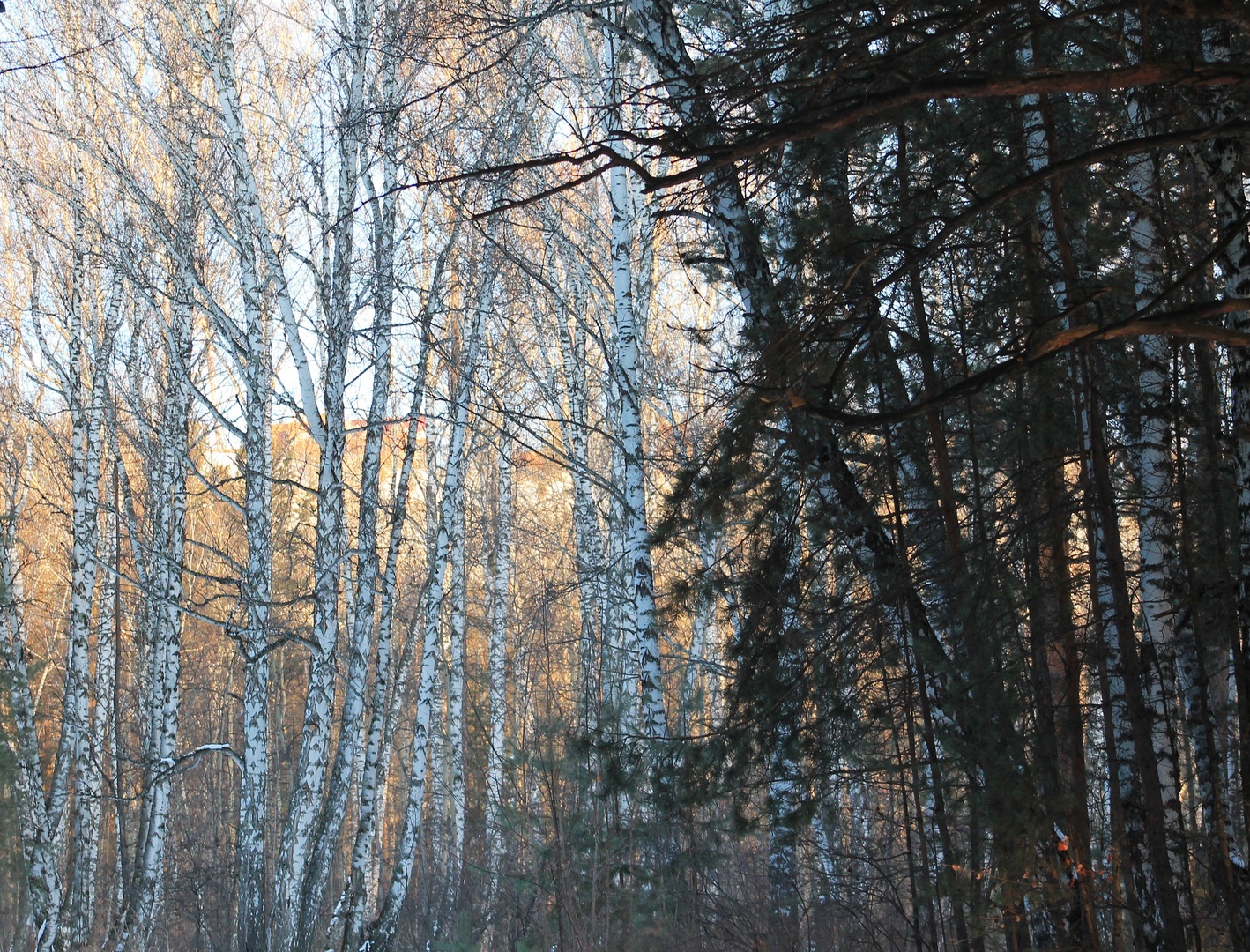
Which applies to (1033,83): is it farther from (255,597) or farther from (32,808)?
(32,808)

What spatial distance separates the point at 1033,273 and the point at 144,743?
14.0 meters

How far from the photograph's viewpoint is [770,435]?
4.29 metres

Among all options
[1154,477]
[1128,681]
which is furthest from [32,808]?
[1154,477]

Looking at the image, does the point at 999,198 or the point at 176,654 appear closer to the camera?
the point at 999,198

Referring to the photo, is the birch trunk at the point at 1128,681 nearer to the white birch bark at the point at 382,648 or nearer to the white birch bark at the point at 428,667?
the white birch bark at the point at 382,648

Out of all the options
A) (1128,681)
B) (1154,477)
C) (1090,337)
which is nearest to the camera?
(1090,337)

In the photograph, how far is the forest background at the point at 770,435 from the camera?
3754 millimetres

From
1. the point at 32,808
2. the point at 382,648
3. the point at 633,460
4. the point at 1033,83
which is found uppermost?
the point at 633,460

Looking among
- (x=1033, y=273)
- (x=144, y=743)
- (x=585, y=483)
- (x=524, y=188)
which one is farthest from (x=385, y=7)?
(x=144, y=743)

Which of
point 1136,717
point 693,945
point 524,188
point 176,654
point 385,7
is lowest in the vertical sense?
point 693,945

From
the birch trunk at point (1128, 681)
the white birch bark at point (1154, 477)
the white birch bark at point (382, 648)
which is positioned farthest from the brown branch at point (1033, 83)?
the white birch bark at point (382, 648)

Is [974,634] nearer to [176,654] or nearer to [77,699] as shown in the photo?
[176,654]

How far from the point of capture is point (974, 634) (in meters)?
4.15

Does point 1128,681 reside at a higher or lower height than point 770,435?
lower
